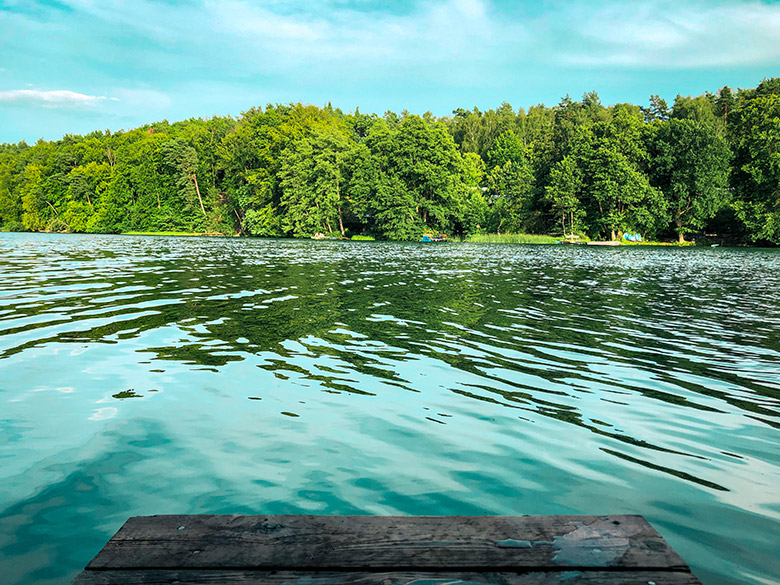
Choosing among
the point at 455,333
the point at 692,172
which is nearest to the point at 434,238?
the point at 692,172

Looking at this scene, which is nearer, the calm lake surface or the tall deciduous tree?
the calm lake surface

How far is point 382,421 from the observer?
596cm

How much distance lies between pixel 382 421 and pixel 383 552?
353cm

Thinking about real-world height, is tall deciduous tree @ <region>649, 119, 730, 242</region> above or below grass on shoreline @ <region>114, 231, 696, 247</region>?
above

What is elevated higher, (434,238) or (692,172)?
(692,172)

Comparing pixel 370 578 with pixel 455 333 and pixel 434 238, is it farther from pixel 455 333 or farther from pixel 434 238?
pixel 434 238

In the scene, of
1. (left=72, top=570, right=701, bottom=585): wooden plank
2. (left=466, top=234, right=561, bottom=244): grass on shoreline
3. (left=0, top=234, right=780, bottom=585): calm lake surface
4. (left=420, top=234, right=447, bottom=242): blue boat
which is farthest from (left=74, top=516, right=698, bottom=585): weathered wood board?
(left=420, top=234, right=447, bottom=242): blue boat

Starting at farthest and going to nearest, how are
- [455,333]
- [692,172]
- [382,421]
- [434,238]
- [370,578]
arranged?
1. [434,238]
2. [692,172]
3. [455,333]
4. [382,421]
5. [370,578]

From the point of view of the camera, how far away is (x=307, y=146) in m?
82.3

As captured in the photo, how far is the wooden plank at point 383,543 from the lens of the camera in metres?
2.37

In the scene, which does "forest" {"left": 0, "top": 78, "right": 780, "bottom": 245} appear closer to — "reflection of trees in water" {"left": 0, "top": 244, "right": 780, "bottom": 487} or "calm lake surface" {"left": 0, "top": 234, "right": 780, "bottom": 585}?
"reflection of trees in water" {"left": 0, "top": 244, "right": 780, "bottom": 487}

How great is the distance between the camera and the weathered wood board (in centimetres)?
230

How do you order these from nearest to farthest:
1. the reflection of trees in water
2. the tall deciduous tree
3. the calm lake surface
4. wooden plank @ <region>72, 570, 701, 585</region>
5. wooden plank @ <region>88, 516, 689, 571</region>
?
wooden plank @ <region>72, 570, 701, 585</region> < wooden plank @ <region>88, 516, 689, 571</region> < the calm lake surface < the reflection of trees in water < the tall deciduous tree

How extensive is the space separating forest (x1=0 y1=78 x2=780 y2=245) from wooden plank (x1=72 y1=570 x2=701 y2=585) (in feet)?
243
